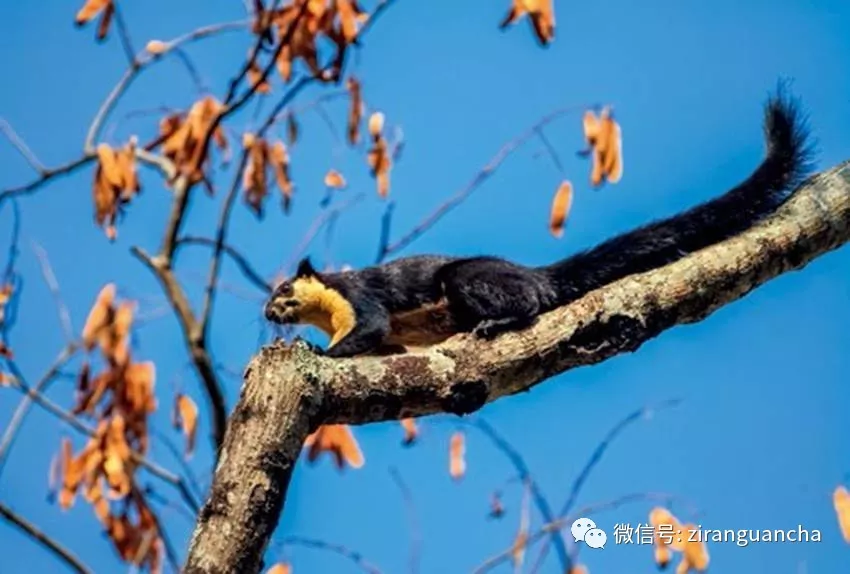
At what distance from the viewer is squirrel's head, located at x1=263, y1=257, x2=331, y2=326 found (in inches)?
205

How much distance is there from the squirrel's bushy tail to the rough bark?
291 mm

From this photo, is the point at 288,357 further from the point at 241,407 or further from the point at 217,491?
the point at 217,491

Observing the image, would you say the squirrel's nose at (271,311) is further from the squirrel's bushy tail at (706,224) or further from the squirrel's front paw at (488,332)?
the squirrel's front paw at (488,332)

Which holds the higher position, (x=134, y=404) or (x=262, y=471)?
(x=134, y=404)

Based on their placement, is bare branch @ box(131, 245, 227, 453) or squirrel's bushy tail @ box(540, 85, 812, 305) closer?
squirrel's bushy tail @ box(540, 85, 812, 305)

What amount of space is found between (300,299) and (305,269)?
15cm

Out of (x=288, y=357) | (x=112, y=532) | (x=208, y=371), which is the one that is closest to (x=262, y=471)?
(x=288, y=357)

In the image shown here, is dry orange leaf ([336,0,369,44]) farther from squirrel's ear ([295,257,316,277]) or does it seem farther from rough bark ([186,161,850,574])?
rough bark ([186,161,850,574])

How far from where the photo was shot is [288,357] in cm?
270

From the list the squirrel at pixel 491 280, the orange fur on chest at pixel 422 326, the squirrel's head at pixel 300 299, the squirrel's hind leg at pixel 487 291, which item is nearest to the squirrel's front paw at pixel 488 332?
the squirrel at pixel 491 280

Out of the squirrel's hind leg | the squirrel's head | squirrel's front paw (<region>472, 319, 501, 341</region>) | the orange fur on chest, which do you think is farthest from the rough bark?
the squirrel's head

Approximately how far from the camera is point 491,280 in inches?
177

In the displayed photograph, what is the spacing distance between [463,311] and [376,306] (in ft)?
1.12

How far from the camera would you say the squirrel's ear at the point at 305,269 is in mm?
5323
